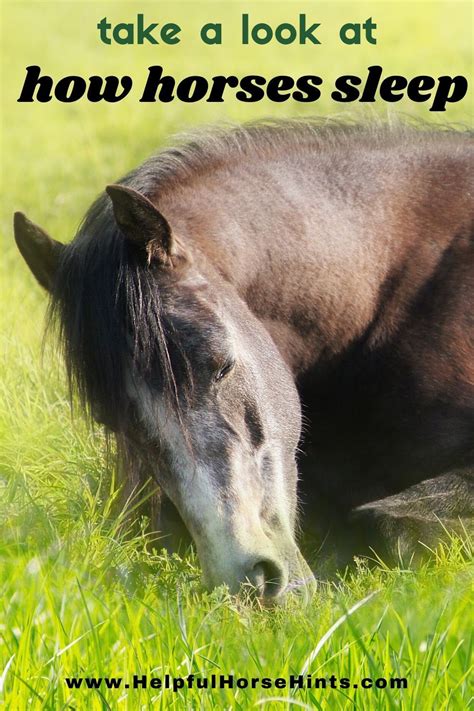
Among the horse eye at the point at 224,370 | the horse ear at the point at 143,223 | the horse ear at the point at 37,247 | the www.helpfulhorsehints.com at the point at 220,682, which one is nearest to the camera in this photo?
the www.helpfulhorsehints.com at the point at 220,682

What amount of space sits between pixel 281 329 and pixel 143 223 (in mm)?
965

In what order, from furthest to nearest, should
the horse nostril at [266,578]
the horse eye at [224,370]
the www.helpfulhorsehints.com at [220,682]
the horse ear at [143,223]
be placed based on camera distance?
1. the horse eye at [224,370]
2. the horse ear at [143,223]
3. the horse nostril at [266,578]
4. the www.helpfulhorsehints.com at [220,682]

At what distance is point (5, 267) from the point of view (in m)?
9.11

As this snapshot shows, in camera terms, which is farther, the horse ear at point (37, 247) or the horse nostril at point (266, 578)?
the horse ear at point (37, 247)

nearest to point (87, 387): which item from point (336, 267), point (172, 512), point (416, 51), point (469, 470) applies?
point (172, 512)

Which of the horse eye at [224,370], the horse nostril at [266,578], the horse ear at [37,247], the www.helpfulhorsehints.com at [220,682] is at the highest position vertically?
the horse ear at [37,247]

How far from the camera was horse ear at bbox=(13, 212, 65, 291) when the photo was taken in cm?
457

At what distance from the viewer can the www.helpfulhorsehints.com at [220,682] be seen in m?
3.11

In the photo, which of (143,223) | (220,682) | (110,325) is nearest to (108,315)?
(110,325)

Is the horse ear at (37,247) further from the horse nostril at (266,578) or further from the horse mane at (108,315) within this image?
the horse nostril at (266,578)

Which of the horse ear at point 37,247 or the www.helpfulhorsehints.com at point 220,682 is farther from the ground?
the horse ear at point 37,247

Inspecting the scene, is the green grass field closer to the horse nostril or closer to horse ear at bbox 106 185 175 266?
the horse nostril

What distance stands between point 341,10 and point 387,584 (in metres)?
8.18

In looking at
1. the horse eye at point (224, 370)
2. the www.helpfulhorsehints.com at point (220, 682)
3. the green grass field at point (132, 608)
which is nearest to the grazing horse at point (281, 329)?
the horse eye at point (224, 370)
